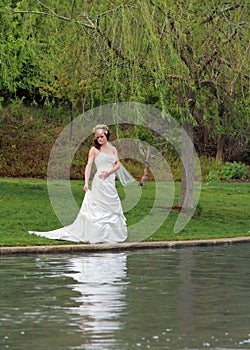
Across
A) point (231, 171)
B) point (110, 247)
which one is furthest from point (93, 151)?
point (231, 171)

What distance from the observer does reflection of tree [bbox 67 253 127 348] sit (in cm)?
1201

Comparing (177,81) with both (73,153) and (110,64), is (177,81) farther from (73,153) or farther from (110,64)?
(73,153)

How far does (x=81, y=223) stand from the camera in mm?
24297

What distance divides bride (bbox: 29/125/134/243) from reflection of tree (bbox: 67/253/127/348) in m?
2.04

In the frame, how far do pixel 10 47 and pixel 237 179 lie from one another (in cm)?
2370

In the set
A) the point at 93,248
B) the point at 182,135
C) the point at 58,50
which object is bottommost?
the point at 93,248

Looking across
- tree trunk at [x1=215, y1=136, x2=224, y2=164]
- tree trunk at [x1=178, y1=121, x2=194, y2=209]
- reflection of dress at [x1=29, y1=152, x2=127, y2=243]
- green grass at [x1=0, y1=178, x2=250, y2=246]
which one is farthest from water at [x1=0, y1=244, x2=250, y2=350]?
tree trunk at [x1=215, y1=136, x2=224, y2=164]

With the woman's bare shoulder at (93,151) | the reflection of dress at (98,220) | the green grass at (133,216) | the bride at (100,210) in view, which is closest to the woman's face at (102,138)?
the bride at (100,210)

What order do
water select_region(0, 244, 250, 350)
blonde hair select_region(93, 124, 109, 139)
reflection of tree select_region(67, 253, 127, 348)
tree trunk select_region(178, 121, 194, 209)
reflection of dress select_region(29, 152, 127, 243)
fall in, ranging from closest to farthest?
water select_region(0, 244, 250, 350)
reflection of tree select_region(67, 253, 127, 348)
reflection of dress select_region(29, 152, 127, 243)
blonde hair select_region(93, 124, 109, 139)
tree trunk select_region(178, 121, 194, 209)

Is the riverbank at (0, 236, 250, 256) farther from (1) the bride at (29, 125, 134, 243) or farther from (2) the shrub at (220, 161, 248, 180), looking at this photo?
(2) the shrub at (220, 161, 248, 180)

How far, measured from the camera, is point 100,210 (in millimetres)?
24438

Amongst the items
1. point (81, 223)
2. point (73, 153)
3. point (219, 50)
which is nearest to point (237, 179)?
point (73, 153)

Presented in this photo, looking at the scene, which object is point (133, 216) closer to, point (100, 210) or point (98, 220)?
point (100, 210)

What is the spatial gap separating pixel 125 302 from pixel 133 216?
16227 millimetres
